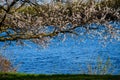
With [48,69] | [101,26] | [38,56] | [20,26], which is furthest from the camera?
[38,56]

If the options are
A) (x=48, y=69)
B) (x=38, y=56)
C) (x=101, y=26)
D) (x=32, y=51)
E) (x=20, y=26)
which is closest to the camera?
(x=20, y=26)

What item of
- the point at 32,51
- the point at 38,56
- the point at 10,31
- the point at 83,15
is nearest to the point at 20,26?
the point at 10,31

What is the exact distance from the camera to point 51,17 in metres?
13.0

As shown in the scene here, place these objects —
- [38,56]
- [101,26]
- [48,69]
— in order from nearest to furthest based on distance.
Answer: [101,26], [48,69], [38,56]

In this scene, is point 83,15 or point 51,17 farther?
point 83,15

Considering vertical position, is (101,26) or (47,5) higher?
(47,5)

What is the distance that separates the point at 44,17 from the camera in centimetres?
1316

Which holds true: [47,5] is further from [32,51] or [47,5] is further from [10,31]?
[32,51]

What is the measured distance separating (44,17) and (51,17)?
291mm

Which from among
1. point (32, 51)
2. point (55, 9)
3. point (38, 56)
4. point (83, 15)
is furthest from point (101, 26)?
point (32, 51)

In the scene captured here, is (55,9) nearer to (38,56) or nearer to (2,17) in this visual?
(2,17)

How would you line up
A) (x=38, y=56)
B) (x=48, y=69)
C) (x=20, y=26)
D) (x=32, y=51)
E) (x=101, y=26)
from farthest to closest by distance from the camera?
1. (x=32, y=51)
2. (x=38, y=56)
3. (x=48, y=69)
4. (x=101, y=26)
5. (x=20, y=26)

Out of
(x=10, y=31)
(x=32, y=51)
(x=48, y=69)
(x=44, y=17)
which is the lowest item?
(x=32, y=51)

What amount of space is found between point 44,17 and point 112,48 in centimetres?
3331
